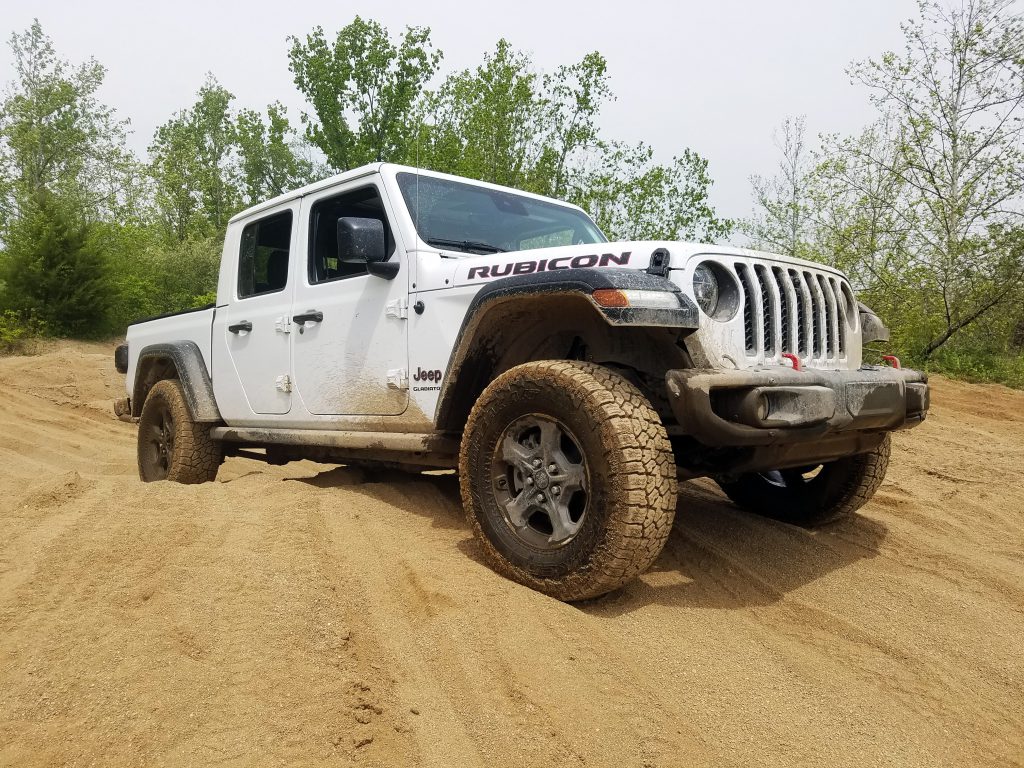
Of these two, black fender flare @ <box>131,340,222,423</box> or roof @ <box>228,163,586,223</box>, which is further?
black fender flare @ <box>131,340,222,423</box>

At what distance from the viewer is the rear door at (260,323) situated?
15.6 ft

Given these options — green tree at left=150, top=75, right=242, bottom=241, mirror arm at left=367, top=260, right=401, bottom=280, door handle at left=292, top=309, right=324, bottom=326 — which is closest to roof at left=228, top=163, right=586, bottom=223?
mirror arm at left=367, top=260, right=401, bottom=280

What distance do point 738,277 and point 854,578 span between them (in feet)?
4.95

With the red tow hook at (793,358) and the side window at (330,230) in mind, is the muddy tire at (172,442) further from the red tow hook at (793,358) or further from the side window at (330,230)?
the red tow hook at (793,358)

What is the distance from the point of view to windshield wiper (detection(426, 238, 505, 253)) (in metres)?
3.97

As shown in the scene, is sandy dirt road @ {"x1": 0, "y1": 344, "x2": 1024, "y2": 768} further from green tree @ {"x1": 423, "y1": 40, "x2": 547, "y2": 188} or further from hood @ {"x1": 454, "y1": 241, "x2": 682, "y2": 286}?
green tree @ {"x1": 423, "y1": 40, "x2": 547, "y2": 188}

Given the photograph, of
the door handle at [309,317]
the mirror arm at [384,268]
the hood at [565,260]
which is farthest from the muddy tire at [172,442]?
the hood at [565,260]

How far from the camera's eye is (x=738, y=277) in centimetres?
304

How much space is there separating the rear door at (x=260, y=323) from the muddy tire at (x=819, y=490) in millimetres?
2774

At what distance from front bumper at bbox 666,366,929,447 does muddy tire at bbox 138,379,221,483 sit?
12.7 feet

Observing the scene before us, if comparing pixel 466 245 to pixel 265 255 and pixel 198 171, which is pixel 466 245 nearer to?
pixel 265 255

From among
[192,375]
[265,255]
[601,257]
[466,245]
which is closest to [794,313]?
[601,257]

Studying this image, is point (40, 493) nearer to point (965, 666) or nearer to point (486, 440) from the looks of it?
point (486, 440)

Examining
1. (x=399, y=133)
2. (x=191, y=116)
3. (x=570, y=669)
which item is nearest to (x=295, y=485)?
(x=570, y=669)
